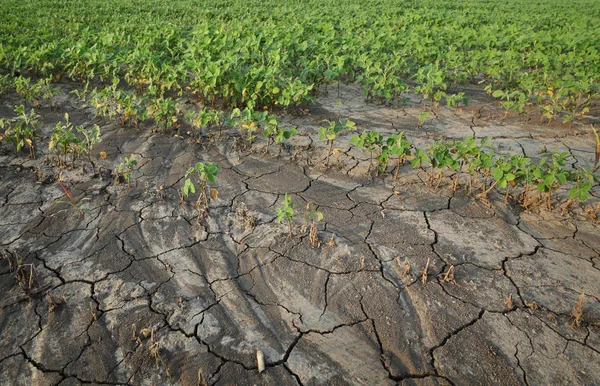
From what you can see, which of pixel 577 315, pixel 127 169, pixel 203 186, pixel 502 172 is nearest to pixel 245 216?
pixel 203 186

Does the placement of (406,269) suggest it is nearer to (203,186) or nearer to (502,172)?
(502,172)

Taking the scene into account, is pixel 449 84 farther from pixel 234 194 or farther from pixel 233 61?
pixel 234 194

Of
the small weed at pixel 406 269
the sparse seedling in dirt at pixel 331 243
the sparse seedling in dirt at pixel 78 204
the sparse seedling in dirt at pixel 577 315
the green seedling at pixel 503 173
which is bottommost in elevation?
the sparse seedling in dirt at pixel 78 204

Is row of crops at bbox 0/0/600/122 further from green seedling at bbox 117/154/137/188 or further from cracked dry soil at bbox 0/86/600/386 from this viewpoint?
cracked dry soil at bbox 0/86/600/386

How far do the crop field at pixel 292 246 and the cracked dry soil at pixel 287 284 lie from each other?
0.03 ft

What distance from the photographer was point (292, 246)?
8.72ft

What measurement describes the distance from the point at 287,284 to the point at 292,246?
35cm

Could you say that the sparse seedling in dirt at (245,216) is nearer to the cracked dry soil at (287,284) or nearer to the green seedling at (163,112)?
the cracked dry soil at (287,284)

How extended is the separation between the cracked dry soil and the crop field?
0.03ft

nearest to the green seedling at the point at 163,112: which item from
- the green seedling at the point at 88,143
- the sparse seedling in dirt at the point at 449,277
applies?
→ the green seedling at the point at 88,143

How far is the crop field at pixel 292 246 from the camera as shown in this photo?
1.91m

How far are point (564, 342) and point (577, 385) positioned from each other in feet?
0.79

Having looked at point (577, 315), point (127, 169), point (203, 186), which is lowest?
point (127, 169)

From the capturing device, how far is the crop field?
1.91 m
